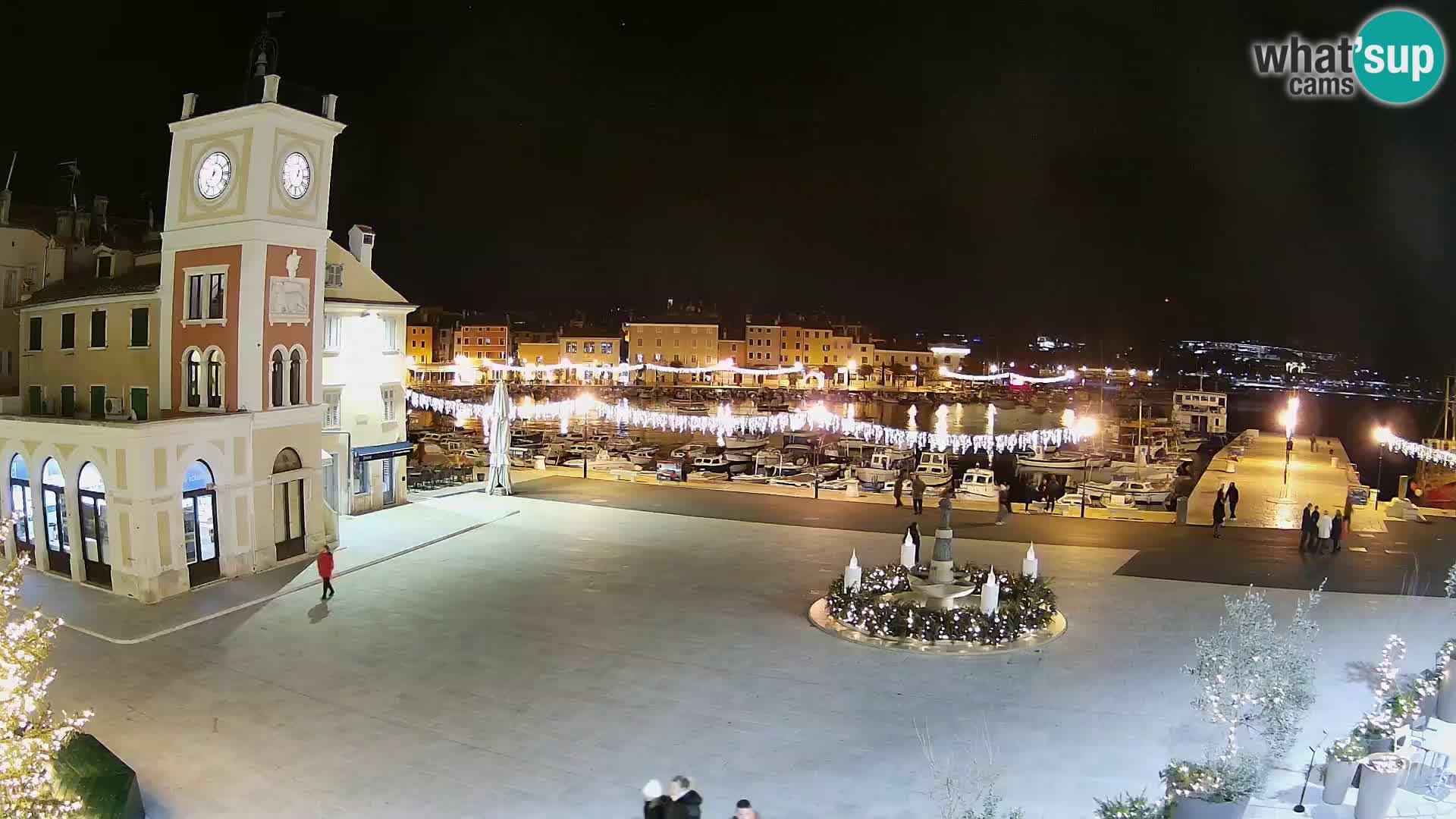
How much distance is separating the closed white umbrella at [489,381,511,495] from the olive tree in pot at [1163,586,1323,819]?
72.6ft

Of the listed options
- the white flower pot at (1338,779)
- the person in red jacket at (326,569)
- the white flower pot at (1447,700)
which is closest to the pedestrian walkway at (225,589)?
the person in red jacket at (326,569)

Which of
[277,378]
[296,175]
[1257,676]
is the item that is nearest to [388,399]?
[277,378]

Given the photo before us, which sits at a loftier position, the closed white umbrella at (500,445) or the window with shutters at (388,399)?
the window with shutters at (388,399)

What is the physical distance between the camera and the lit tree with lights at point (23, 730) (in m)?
7.95

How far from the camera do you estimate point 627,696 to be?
13.2 metres

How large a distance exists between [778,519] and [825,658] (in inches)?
454

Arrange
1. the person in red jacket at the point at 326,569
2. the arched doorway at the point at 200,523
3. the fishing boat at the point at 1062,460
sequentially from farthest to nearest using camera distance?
the fishing boat at the point at 1062,460 < the arched doorway at the point at 200,523 < the person in red jacket at the point at 326,569

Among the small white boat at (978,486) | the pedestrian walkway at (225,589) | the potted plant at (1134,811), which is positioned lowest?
the small white boat at (978,486)

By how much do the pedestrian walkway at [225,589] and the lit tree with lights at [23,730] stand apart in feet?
26.2

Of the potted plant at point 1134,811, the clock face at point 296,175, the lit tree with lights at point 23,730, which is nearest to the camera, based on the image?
the lit tree with lights at point 23,730

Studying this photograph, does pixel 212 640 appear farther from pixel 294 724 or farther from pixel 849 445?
pixel 849 445

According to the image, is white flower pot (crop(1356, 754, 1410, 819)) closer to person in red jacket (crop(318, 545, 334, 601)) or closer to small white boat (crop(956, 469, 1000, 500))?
person in red jacket (crop(318, 545, 334, 601))

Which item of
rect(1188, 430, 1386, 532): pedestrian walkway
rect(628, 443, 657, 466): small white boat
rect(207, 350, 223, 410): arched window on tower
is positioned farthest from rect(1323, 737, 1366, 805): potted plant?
rect(628, 443, 657, 466): small white boat

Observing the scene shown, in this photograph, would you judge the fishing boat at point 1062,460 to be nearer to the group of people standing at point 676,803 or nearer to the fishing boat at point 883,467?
the fishing boat at point 883,467
